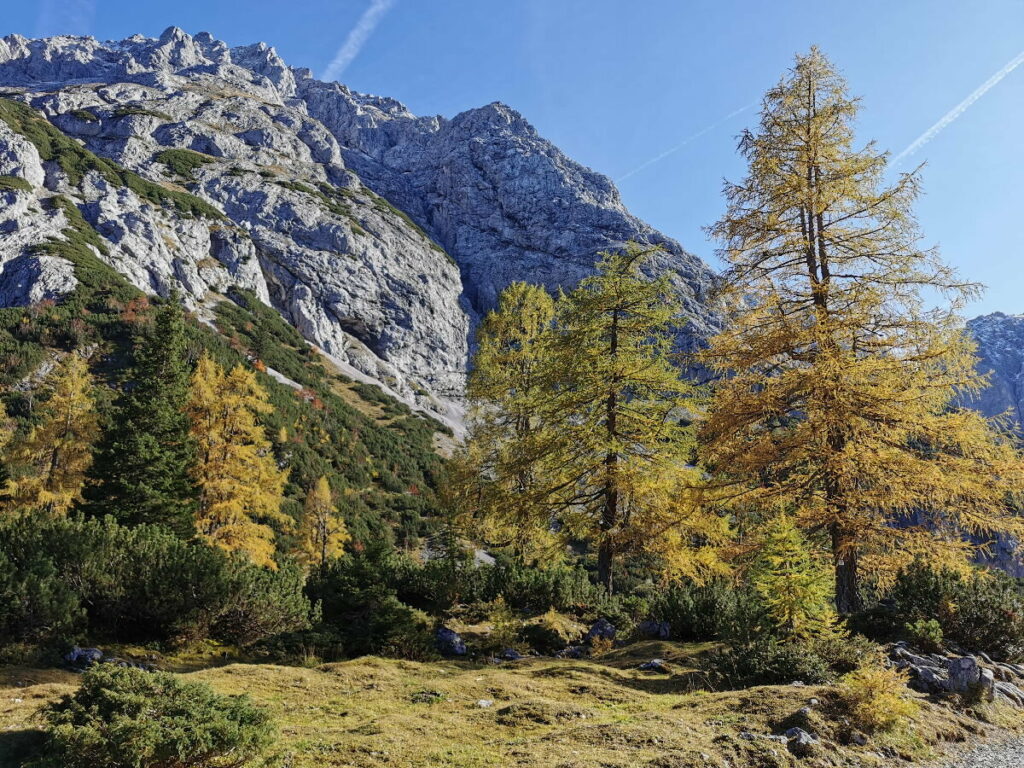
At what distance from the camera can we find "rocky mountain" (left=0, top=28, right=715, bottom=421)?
5509 cm

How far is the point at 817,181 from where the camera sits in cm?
995

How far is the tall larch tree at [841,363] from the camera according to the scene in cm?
818

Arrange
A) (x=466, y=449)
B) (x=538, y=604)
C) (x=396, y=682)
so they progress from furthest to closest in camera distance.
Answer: (x=466, y=449) → (x=538, y=604) → (x=396, y=682)

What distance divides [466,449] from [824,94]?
14360mm

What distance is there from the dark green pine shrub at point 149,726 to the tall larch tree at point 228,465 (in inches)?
572

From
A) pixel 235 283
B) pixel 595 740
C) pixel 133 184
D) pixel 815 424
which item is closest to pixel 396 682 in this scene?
pixel 595 740

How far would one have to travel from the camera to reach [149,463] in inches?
624

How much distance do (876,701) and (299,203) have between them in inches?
3382

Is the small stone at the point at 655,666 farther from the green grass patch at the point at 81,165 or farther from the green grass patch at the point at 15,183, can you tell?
the green grass patch at the point at 81,165

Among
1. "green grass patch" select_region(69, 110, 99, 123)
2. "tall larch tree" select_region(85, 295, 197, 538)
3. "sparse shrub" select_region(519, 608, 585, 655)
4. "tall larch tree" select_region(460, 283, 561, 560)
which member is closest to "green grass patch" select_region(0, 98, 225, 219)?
"green grass patch" select_region(69, 110, 99, 123)

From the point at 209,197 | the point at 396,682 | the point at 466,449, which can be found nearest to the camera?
the point at 396,682

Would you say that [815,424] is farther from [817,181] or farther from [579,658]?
[579,658]

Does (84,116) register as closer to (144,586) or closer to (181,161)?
(181,161)

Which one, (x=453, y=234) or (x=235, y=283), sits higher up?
(x=453, y=234)
